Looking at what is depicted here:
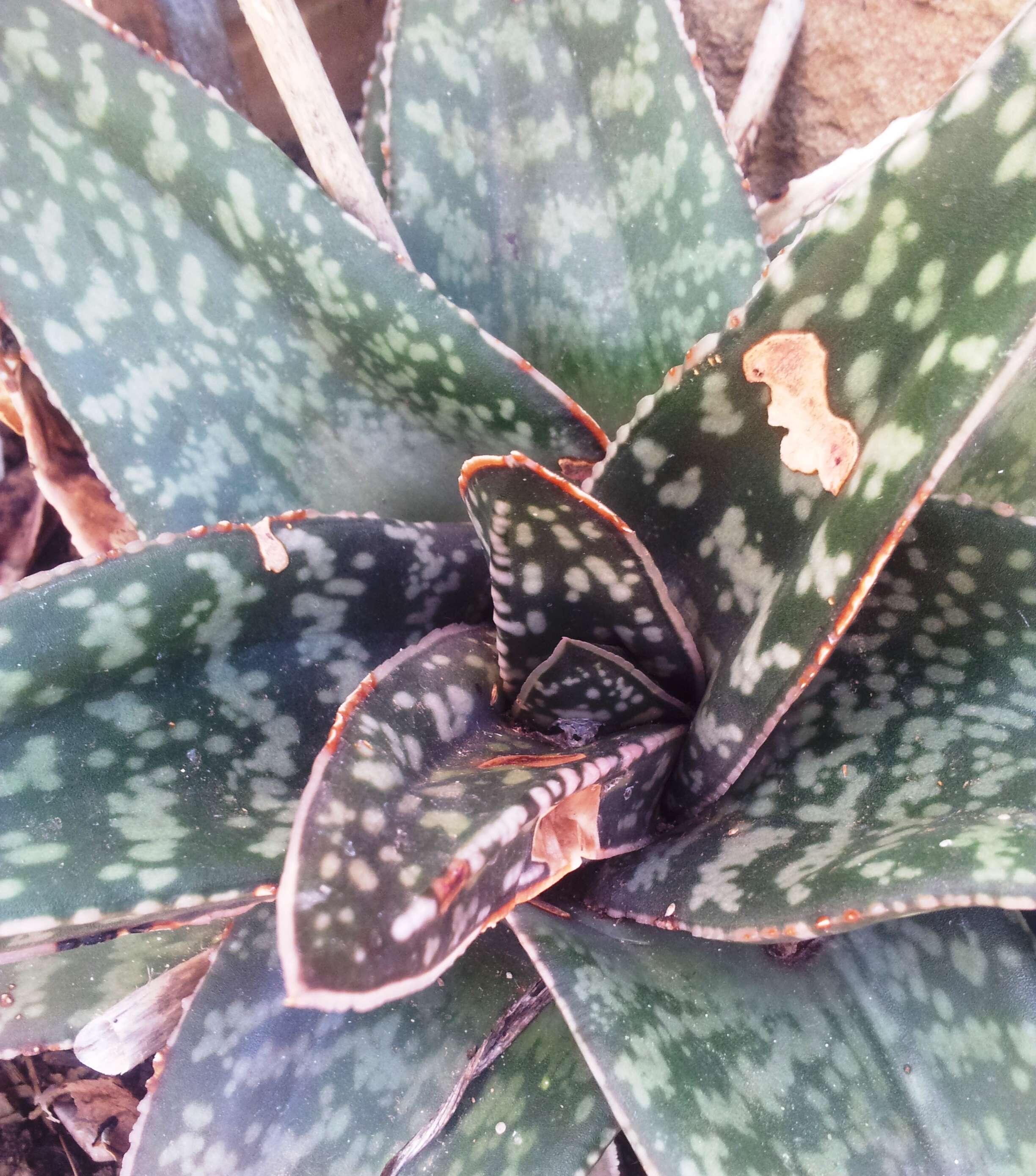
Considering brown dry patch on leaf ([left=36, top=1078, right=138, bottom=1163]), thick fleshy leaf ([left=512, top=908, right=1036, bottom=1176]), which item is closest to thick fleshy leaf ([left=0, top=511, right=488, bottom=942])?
thick fleshy leaf ([left=512, top=908, right=1036, bottom=1176])

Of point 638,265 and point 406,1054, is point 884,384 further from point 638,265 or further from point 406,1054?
point 406,1054

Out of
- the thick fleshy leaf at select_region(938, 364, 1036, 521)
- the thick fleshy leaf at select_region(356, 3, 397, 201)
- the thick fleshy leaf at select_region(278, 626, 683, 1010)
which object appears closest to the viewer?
the thick fleshy leaf at select_region(278, 626, 683, 1010)

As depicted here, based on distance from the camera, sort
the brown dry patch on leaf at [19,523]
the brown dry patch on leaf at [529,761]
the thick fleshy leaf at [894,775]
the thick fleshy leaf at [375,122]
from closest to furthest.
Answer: the thick fleshy leaf at [894,775] → the brown dry patch on leaf at [529,761] → the thick fleshy leaf at [375,122] → the brown dry patch on leaf at [19,523]

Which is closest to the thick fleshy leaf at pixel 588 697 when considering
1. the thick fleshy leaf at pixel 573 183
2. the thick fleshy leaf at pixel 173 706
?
the thick fleshy leaf at pixel 173 706

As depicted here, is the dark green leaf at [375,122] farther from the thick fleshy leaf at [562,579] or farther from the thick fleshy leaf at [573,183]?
the thick fleshy leaf at [562,579]

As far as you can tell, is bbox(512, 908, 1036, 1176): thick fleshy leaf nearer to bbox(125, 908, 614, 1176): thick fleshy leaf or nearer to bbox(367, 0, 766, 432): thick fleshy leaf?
bbox(125, 908, 614, 1176): thick fleshy leaf

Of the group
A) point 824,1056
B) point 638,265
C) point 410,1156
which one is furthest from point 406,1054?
point 638,265
